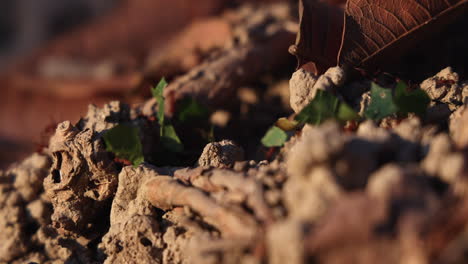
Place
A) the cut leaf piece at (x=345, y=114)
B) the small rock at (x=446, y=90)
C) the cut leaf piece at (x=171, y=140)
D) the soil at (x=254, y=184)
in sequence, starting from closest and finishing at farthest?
the soil at (x=254, y=184)
the cut leaf piece at (x=345, y=114)
the small rock at (x=446, y=90)
the cut leaf piece at (x=171, y=140)

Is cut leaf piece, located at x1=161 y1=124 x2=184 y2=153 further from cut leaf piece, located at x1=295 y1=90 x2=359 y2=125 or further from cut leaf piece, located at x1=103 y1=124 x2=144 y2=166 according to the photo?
cut leaf piece, located at x1=295 y1=90 x2=359 y2=125

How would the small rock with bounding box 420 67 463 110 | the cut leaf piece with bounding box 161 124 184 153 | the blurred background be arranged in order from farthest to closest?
the blurred background → the cut leaf piece with bounding box 161 124 184 153 → the small rock with bounding box 420 67 463 110

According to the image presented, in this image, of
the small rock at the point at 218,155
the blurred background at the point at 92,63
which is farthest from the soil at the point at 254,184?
the blurred background at the point at 92,63

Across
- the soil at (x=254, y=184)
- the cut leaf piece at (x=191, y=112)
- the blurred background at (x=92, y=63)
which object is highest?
the blurred background at (x=92, y=63)

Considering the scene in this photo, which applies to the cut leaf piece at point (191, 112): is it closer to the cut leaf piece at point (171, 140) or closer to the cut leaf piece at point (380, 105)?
the cut leaf piece at point (171, 140)

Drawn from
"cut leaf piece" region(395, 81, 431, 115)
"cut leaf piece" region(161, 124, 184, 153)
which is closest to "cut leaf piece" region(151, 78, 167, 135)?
"cut leaf piece" region(161, 124, 184, 153)

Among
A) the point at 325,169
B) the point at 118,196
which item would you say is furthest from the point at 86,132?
the point at 325,169
